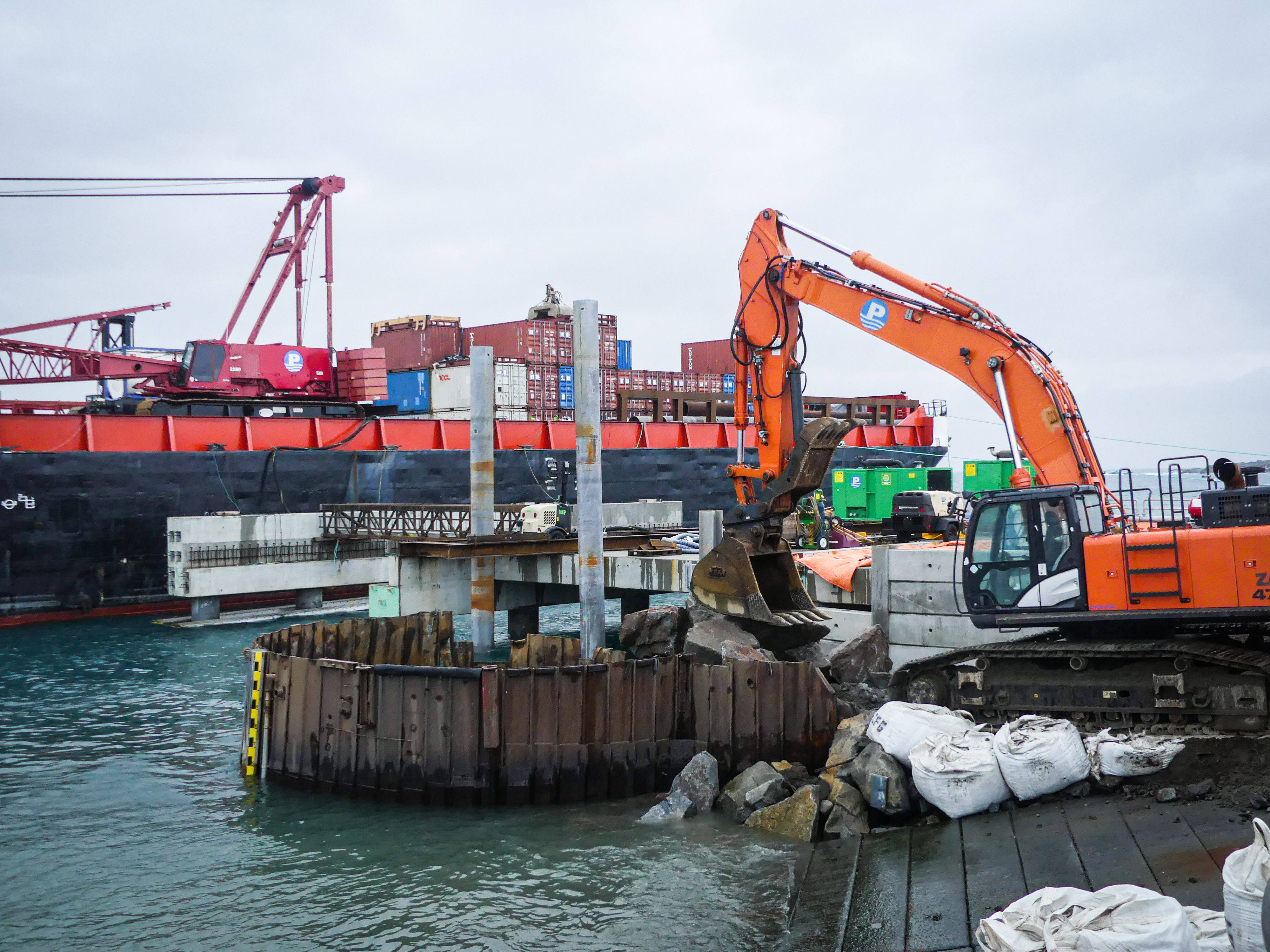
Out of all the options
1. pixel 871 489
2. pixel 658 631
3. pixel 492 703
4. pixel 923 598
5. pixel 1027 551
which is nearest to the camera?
pixel 1027 551

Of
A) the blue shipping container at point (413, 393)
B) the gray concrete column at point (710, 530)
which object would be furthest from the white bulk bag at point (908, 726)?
the blue shipping container at point (413, 393)

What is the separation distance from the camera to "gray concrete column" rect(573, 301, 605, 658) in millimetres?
17344

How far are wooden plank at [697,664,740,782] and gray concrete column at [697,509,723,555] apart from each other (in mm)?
5901

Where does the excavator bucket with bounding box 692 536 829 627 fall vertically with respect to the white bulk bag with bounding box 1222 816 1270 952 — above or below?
above

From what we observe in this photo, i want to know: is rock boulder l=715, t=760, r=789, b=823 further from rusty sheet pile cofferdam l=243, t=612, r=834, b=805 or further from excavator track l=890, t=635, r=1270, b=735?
excavator track l=890, t=635, r=1270, b=735

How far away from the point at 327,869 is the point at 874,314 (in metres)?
10.6

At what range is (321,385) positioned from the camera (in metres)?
35.2

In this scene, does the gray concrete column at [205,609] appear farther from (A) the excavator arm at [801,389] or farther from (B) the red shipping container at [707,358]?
(B) the red shipping container at [707,358]

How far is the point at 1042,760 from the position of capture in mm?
9406

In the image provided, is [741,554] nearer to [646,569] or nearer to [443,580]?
[646,569]

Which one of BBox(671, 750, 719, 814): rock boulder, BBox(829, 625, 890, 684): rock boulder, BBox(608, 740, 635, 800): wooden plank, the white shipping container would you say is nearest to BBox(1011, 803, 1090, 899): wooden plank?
BBox(671, 750, 719, 814): rock boulder

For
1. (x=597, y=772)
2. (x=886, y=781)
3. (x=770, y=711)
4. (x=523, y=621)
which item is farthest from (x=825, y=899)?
(x=523, y=621)

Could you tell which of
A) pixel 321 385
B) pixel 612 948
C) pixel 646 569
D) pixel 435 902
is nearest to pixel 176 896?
pixel 435 902

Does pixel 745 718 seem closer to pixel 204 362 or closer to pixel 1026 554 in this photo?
pixel 1026 554
